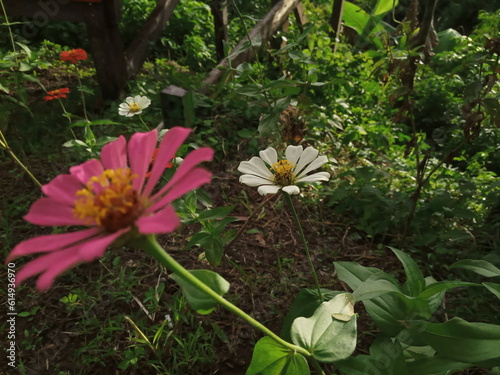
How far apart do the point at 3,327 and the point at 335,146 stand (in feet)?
5.03

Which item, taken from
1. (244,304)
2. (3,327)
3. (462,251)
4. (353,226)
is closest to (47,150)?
(3,327)

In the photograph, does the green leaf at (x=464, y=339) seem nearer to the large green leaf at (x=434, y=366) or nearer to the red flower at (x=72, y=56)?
the large green leaf at (x=434, y=366)

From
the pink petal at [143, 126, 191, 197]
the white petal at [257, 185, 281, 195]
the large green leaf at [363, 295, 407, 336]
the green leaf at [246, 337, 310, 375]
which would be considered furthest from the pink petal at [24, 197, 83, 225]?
the large green leaf at [363, 295, 407, 336]

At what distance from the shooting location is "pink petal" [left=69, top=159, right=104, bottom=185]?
1.62 feet

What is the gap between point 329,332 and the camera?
642mm

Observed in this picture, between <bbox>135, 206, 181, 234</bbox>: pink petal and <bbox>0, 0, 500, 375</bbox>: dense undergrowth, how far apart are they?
36 centimetres

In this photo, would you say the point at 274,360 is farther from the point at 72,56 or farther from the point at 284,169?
the point at 72,56

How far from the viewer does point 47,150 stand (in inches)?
78.0

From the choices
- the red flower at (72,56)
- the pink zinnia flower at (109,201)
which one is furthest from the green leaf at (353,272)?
the red flower at (72,56)

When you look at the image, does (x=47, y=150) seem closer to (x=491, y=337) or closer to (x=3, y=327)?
(x=3, y=327)

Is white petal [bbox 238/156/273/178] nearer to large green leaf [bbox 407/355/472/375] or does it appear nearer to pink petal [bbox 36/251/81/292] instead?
large green leaf [bbox 407/355/472/375]

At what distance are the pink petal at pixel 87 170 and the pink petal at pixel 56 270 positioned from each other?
138 millimetres

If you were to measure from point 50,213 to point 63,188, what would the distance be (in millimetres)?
34

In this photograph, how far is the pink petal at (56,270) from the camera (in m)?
0.33
